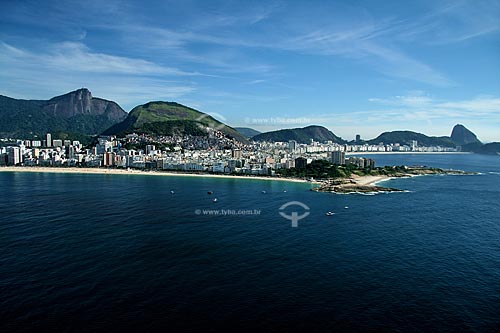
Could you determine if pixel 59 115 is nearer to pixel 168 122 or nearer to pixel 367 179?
pixel 168 122

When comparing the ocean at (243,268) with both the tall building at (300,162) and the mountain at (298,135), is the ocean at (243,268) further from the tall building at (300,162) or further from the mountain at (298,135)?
the mountain at (298,135)

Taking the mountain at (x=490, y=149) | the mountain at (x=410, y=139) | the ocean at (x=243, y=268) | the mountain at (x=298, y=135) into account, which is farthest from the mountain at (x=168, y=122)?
the mountain at (x=490, y=149)

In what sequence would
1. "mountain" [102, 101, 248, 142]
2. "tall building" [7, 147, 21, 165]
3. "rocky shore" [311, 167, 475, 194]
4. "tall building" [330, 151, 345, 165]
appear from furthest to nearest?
"mountain" [102, 101, 248, 142]
"tall building" [7, 147, 21, 165]
"tall building" [330, 151, 345, 165]
"rocky shore" [311, 167, 475, 194]

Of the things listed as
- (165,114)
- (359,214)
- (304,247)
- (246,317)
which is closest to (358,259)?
(304,247)

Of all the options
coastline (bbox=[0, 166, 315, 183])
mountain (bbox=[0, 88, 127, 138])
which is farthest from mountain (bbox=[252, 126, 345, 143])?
coastline (bbox=[0, 166, 315, 183])

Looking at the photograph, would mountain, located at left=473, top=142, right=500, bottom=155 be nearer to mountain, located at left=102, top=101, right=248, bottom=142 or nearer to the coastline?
mountain, located at left=102, top=101, right=248, bottom=142

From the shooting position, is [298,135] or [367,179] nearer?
[367,179]

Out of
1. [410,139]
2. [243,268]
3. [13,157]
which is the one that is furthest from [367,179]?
[410,139]
